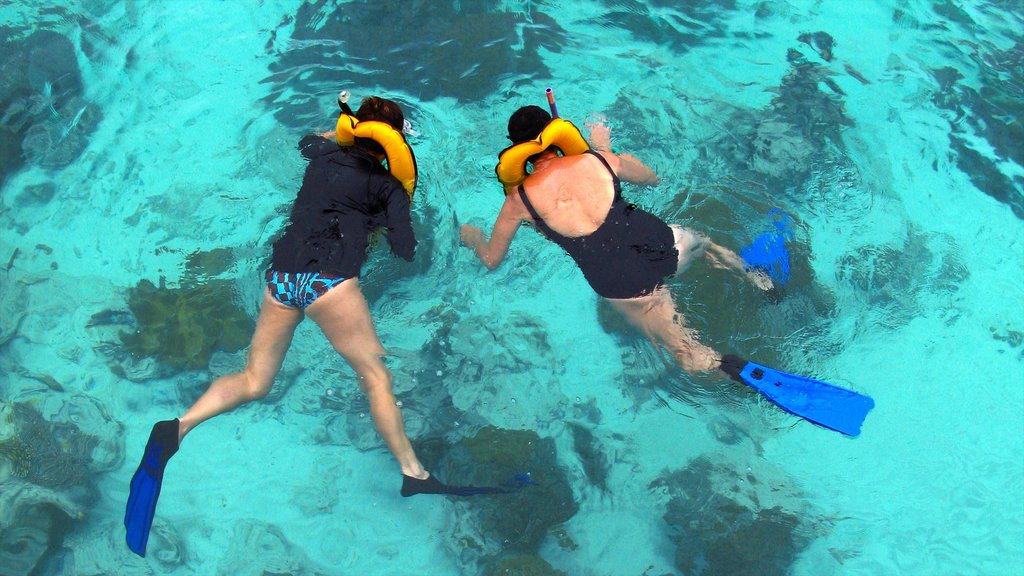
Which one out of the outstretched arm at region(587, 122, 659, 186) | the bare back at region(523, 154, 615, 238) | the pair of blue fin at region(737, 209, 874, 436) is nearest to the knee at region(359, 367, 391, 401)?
the bare back at region(523, 154, 615, 238)

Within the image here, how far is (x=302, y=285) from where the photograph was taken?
14.3ft

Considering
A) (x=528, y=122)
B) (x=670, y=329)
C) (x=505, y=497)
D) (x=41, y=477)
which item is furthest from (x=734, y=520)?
(x=41, y=477)

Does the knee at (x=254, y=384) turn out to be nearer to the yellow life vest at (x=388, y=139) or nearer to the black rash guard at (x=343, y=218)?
the black rash guard at (x=343, y=218)

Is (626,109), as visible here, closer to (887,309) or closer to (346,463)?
(887,309)

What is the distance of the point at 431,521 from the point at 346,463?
784mm

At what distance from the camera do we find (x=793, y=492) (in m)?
5.10

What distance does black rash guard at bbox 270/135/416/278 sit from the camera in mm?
4406

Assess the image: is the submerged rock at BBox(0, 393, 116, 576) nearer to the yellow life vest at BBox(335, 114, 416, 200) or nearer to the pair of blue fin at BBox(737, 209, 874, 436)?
the yellow life vest at BBox(335, 114, 416, 200)

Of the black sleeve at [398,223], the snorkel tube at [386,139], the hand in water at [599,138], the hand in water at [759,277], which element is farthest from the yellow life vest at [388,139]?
the hand in water at [759,277]

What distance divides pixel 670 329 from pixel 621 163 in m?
1.25

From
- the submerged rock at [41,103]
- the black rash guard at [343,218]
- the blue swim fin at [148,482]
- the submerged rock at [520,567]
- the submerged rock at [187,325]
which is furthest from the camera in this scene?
the submerged rock at [41,103]

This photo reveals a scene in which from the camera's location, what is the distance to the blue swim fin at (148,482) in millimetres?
4516

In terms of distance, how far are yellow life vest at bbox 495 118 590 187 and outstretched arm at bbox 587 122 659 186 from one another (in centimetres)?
41

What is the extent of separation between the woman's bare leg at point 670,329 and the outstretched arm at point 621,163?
3.02 ft
